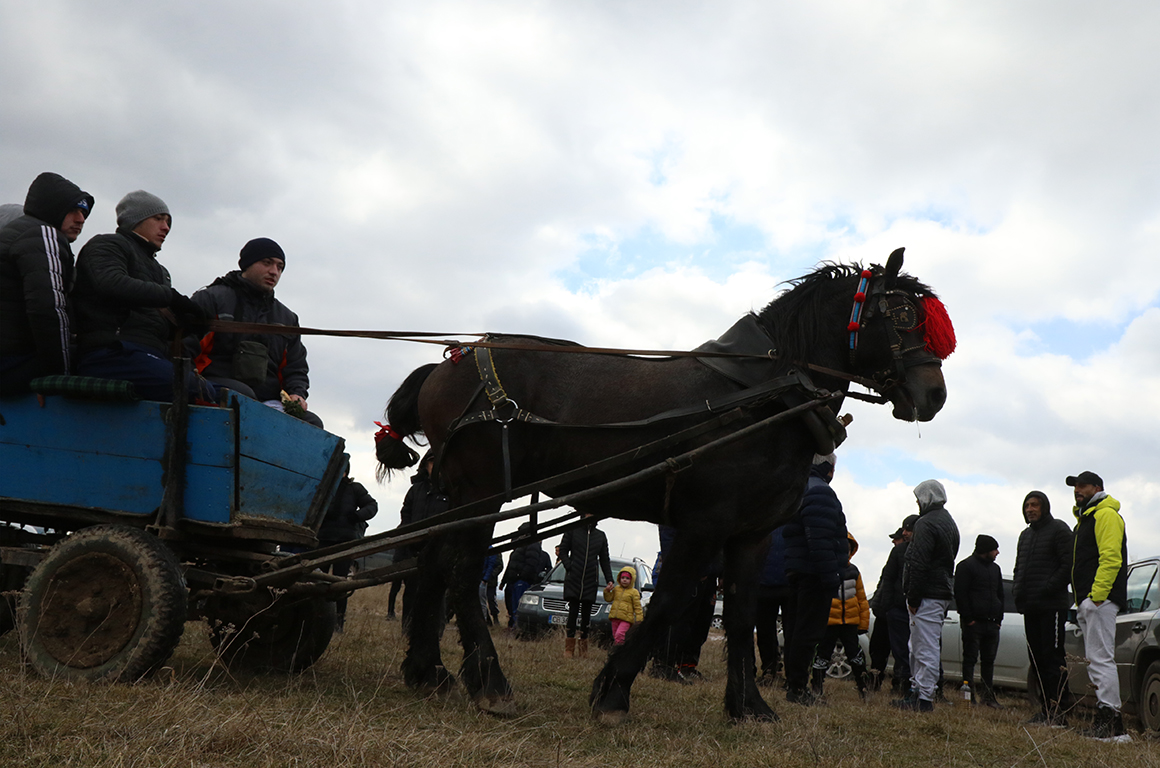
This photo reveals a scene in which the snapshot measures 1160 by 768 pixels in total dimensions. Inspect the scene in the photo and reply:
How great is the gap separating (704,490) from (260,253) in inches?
Answer: 119

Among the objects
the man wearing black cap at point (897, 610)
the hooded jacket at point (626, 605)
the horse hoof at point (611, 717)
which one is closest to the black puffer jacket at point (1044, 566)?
the man wearing black cap at point (897, 610)

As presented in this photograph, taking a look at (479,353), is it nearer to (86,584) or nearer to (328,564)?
(328,564)

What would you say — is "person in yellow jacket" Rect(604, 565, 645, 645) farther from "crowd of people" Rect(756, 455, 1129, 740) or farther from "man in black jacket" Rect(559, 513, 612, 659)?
"crowd of people" Rect(756, 455, 1129, 740)

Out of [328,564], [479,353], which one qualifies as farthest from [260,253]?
[328,564]

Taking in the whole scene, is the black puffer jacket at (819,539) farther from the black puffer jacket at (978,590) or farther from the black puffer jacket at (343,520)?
the black puffer jacket at (343,520)

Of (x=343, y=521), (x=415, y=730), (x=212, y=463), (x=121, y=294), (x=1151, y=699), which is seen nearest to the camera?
(x=415, y=730)

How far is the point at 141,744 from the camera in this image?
120 inches

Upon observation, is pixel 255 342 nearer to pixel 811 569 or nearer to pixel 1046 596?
pixel 811 569

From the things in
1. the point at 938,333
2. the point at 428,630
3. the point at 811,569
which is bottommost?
the point at 428,630

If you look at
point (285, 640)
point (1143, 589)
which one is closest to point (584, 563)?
point (1143, 589)

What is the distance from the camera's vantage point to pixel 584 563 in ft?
39.3

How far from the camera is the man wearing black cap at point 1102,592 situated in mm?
6898

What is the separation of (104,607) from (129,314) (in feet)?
4.85

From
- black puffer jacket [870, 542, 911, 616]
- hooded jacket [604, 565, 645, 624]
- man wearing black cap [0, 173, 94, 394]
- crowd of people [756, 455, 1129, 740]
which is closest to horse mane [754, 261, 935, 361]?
crowd of people [756, 455, 1129, 740]
